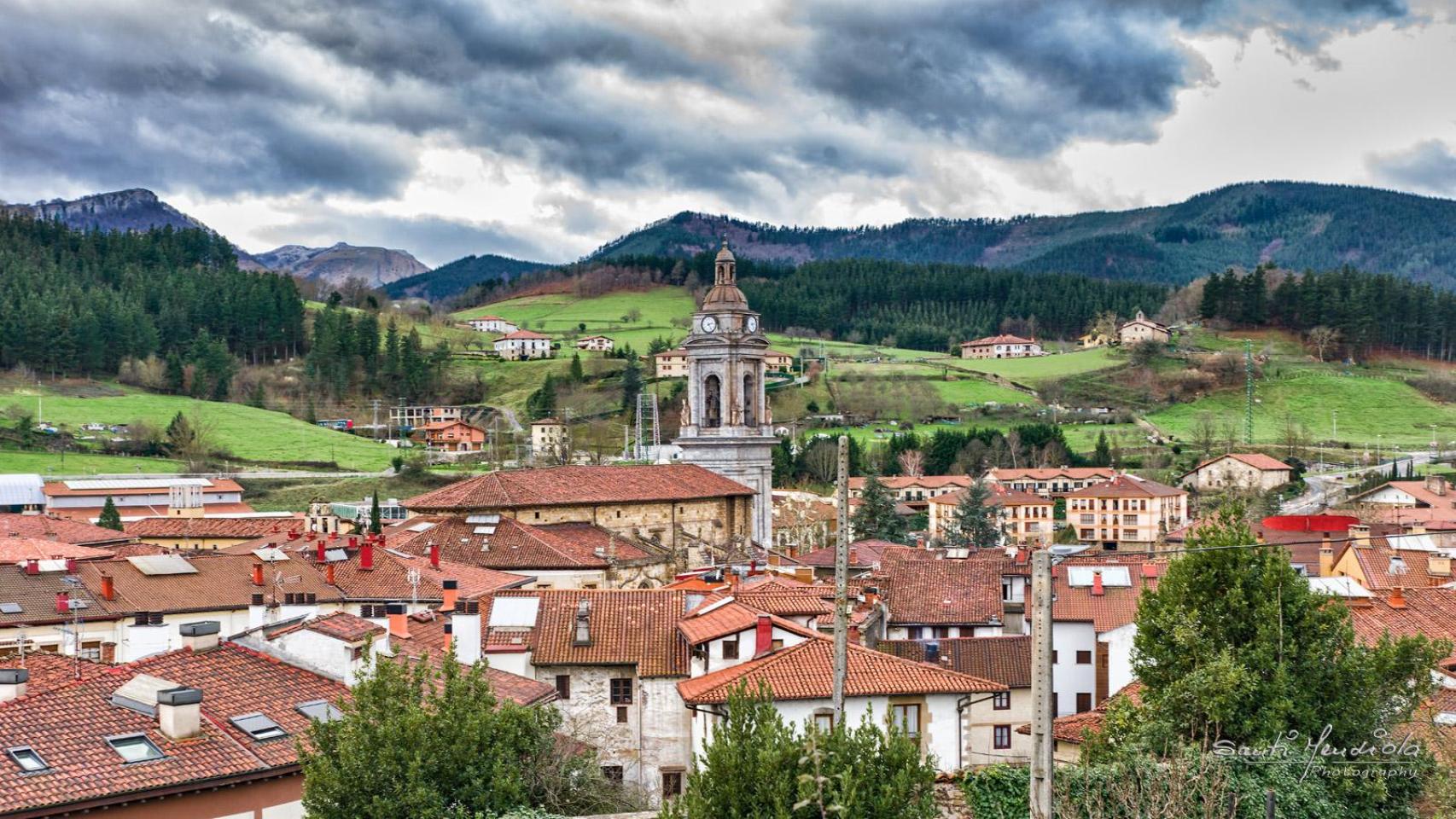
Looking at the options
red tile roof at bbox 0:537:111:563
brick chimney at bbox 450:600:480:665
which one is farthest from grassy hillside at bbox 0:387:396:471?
brick chimney at bbox 450:600:480:665

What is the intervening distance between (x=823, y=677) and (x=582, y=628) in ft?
18.3

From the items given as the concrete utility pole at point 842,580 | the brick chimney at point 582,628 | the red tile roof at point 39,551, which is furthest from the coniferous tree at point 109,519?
the concrete utility pole at point 842,580

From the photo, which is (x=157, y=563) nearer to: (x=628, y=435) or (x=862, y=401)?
(x=628, y=435)

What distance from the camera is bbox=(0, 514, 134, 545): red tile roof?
1934 inches

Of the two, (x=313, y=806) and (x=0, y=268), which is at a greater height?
(x=0, y=268)

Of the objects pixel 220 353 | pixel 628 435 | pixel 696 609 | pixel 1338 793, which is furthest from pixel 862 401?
pixel 1338 793

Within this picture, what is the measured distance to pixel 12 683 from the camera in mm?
19016

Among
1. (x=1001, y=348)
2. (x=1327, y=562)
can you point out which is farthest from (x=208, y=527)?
(x=1001, y=348)

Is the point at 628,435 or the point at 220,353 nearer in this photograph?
the point at 628,435

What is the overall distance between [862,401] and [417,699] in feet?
356

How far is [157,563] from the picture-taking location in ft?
118

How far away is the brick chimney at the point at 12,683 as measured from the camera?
18844mm

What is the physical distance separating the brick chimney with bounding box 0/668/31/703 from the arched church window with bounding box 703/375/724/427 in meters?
41.3

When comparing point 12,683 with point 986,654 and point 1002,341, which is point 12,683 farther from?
→ point 1002,341
